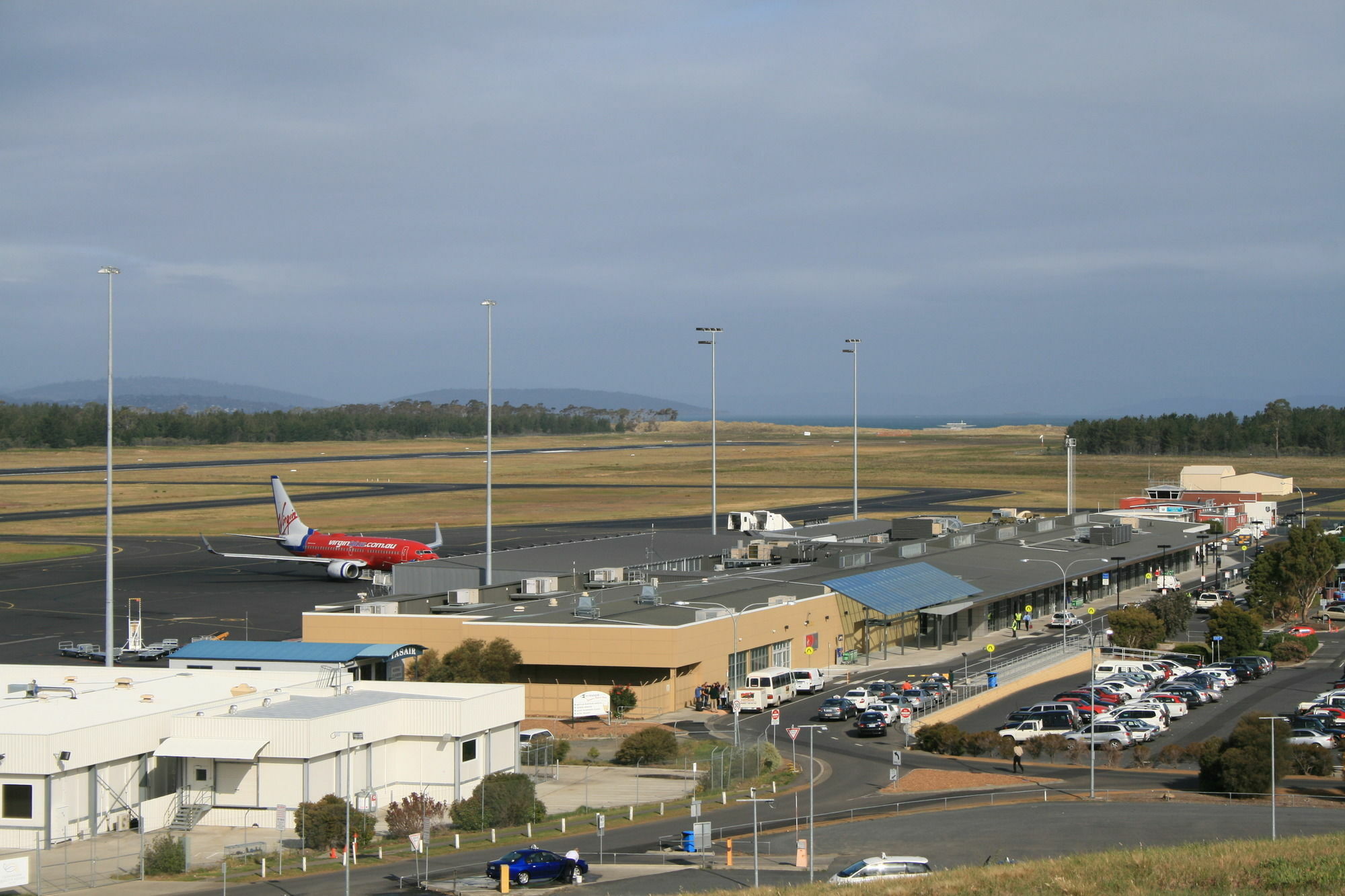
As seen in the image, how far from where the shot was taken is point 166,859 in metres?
36.3

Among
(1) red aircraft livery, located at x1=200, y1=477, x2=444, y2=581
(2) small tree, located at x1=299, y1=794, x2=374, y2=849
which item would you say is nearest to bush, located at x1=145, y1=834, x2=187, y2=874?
(2) small tree, located at x1=299, y1=794, x2=374, y2=849

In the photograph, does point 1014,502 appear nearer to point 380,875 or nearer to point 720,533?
point 720,533

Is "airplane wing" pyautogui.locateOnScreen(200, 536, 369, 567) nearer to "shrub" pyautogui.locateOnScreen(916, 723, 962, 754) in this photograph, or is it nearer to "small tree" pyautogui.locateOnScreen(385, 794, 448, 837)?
"shrub" pyautogui.locateOnScreen(916, 723, 962, 754)

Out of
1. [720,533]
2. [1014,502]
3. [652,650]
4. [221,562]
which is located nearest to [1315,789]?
[652,650]

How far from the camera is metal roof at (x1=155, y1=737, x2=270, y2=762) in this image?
4188 cm

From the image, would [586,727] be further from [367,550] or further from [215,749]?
[367,550]

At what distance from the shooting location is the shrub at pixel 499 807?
136 feet

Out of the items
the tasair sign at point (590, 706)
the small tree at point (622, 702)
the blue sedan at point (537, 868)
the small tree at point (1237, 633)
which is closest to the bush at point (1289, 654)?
the small tree at point (1237, 633)

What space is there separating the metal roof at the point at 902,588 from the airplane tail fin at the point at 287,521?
46165 mm

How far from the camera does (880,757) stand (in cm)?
5109

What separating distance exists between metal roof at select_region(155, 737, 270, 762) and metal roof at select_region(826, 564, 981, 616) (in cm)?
3961

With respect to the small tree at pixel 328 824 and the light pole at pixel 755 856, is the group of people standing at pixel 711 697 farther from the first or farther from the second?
the small tree at pixel 328 824

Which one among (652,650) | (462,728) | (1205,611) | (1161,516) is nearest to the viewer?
(462,728)

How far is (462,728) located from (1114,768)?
23251 millimetres
